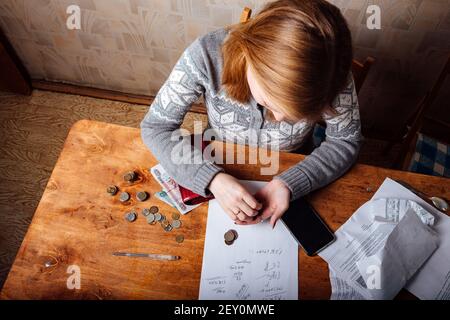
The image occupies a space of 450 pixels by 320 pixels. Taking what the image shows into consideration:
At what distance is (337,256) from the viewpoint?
32.1 inches

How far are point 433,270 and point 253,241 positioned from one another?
0.45 metres

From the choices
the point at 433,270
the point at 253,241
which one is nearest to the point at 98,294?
the point at 253,241

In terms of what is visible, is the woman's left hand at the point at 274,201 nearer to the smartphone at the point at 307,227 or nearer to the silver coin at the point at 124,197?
the smartphone at the point at 307,227

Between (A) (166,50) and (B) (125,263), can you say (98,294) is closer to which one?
(B) (125,263)

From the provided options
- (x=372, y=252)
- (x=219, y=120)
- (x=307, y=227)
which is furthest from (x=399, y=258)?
(x=219, y=120)

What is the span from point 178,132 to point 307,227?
18.0 inches

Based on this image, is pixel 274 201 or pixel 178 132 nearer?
pixel 274 201

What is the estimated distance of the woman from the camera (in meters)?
0.64

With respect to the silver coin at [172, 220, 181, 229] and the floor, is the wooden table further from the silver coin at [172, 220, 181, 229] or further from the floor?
the floor

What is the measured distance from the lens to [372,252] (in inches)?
32.0

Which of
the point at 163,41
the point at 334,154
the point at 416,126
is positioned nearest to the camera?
the point at 334,154

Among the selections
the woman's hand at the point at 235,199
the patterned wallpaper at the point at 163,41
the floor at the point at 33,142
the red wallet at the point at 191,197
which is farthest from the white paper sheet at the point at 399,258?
the floor at the point at 33,142

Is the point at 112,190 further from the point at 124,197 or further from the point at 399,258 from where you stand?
the point at 399,258

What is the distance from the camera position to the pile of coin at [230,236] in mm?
819
